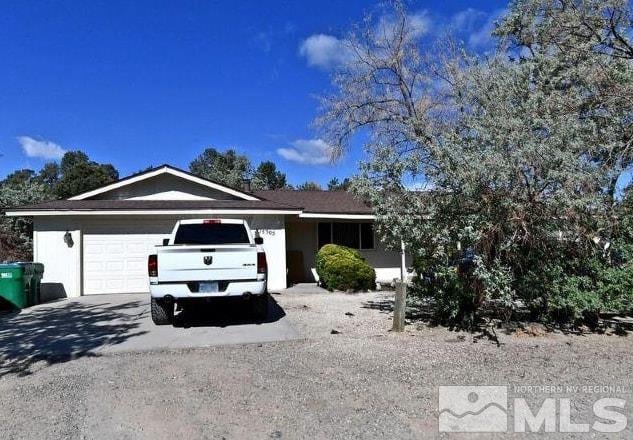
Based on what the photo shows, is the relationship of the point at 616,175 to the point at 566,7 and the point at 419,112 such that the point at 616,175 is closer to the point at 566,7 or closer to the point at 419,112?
the point at 566,7

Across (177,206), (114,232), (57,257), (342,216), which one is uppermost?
(177,206)

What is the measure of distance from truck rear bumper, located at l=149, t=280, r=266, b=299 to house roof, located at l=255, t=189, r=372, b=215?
7181mm

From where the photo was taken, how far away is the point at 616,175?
8.60 m

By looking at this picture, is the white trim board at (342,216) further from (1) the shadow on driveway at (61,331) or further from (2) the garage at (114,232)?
(1) the shadow on driveway at (61,331)

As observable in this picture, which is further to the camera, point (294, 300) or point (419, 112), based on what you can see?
point (419, 112)

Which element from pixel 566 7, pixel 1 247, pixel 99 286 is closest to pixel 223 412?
pixel 99 286

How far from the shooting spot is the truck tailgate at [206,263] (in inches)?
337

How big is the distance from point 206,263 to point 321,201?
10.9 meters

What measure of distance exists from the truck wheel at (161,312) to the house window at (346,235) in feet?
30.6

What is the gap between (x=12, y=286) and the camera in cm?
1173

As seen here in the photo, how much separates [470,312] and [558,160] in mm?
2829

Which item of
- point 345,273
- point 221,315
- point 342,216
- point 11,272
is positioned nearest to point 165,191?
point 11,272

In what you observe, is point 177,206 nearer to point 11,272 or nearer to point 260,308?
point 11,272

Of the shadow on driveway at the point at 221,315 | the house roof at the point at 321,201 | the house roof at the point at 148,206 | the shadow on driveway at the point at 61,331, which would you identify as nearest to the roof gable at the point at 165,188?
the house roof at the point at 148,206
